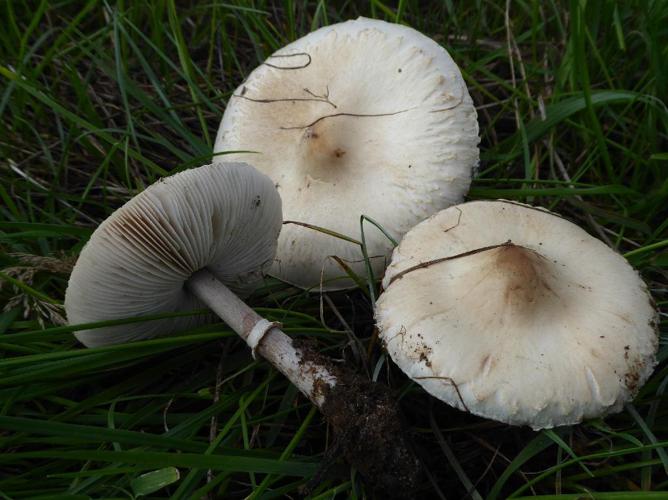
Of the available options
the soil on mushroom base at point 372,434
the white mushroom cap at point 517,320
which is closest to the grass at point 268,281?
the soil on mushroom base at point 372,434

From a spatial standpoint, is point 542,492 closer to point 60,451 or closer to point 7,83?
point 60,451

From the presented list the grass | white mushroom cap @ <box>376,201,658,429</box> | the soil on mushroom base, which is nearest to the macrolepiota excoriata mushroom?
the soil on mushroom base

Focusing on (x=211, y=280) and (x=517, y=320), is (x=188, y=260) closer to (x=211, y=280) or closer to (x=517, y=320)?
(x=211, y=280)

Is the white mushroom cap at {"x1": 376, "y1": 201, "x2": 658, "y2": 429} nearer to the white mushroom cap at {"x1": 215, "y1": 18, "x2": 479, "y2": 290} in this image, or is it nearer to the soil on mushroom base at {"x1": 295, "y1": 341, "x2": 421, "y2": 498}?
the soil on mushroom base at {"x1": 295, "y1": 341, "x2": 421, "y2": 498}

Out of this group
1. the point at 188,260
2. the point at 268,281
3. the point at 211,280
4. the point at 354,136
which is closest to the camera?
the point at 188,260

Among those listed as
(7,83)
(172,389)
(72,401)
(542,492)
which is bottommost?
(542,492)

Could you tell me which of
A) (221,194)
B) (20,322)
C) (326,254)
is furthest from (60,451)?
(326,254)

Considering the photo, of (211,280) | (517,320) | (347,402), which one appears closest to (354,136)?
(211,280)
